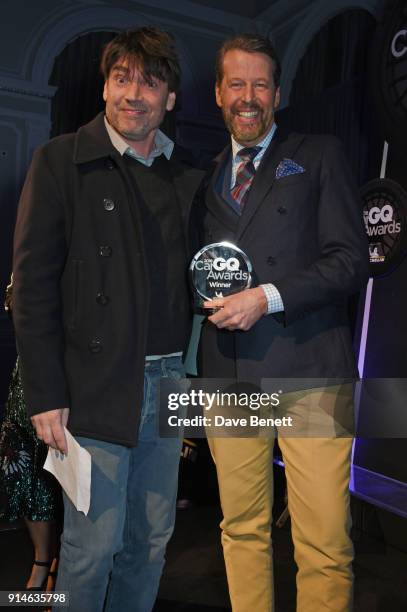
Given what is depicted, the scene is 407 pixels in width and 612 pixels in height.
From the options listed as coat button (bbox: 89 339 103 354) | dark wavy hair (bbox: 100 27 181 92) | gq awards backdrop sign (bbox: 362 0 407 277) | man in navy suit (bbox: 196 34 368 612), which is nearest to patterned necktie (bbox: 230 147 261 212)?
man in navy suit (bbox: 196 34 368 612)

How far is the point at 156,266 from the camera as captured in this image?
168cm

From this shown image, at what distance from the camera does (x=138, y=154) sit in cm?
174

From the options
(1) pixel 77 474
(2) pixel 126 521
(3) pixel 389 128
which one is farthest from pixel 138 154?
(3) pixel 389 128

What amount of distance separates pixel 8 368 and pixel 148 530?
3.83 meters

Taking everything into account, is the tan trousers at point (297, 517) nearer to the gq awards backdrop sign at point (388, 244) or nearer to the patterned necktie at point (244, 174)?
the patterned necktie at point (244, 174)

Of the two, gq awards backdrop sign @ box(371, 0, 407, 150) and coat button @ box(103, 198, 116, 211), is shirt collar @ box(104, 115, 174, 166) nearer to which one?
coat button @ box(103, 198, 116, 211)

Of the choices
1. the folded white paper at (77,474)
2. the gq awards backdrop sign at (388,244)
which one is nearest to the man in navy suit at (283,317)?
the folded white paper at (77,474)

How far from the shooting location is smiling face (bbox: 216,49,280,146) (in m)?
1.87

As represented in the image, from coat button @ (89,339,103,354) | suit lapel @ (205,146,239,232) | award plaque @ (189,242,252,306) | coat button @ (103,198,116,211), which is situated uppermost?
suit lapel @ (205,146,239,232)

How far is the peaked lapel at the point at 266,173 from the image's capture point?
5.86ft

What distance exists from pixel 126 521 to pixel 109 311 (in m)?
0.70

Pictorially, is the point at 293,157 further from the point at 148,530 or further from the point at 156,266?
the point at 148,530

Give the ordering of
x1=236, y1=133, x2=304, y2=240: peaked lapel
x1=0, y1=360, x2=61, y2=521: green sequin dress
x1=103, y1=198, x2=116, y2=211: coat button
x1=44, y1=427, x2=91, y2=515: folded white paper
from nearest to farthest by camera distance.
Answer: x1=44, y1=427, x2=91, y2=515: folded white paper < x1=103, y1=198, x2=116, y2=211: coat button < x1=236, y1=133, x2=304, y2=240: peaked lapel < x1=0, y1=360, x2=61, y2=521: green sequin dress

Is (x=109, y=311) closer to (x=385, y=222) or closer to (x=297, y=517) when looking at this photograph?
(x=297, y=517)
